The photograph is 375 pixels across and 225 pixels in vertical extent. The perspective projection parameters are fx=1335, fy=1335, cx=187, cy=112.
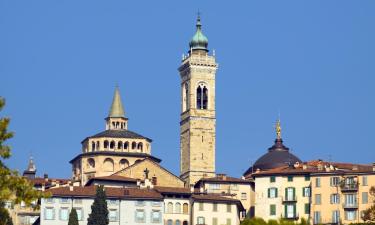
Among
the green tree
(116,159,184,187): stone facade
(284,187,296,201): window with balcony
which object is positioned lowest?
the green tree

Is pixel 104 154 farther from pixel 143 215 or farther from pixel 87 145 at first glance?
pixel 143 215

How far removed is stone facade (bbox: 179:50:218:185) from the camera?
145 meters

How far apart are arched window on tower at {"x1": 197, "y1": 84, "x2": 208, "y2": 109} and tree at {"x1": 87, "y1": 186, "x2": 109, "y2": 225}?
4225cm

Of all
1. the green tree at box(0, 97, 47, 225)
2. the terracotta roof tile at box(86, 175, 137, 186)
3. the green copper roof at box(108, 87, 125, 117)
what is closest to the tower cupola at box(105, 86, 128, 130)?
the green copper roof at box(108, 87, 125, 117)

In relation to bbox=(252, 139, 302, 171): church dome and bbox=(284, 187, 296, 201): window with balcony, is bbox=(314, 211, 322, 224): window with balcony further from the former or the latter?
bbox=(252, 139, 302, 171): church dome

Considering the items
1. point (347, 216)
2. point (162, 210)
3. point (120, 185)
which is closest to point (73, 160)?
point (120, 185)

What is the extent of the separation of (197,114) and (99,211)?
42.2m

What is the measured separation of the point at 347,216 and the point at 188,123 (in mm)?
38060

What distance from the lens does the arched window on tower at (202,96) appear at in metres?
152

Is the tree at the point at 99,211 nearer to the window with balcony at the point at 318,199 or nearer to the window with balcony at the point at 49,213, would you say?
the window with balcony at the point at 49,213

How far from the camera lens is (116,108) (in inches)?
6083

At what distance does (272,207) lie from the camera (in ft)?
391

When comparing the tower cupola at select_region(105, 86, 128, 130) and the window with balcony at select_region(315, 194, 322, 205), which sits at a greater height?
the tower cupola at select_region(105, 86, 128, 130)

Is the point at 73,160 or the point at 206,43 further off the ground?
the point at 206,43
